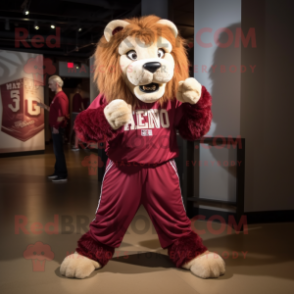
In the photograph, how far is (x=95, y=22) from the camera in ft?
27.9

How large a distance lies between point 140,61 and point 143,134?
0.41 metres

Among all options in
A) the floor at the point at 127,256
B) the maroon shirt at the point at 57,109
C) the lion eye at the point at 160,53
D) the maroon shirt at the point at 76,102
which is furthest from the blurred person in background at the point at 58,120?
the maroon shirt at the point at 76,102

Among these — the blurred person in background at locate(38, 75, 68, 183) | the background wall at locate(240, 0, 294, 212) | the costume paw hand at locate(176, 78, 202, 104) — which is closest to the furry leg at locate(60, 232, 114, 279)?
the costume paw hand at locate(176, 78, 202, 104)

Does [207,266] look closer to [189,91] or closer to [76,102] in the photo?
[189,91]

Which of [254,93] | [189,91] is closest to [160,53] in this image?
[189,91]

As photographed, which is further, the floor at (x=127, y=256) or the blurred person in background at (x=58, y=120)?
the blurred person in background at (x=58, y=120)

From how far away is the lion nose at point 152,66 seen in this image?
6.22 feet

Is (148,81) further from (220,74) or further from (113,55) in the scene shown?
(220,74)

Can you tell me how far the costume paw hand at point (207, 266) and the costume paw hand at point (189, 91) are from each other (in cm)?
92

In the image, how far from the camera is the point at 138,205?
2152mm

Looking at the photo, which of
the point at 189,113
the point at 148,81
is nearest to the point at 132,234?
the point at 189,113

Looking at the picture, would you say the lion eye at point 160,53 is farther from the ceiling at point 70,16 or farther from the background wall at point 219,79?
the ceiling at point 70,16

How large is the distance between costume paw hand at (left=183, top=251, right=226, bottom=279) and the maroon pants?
4cm

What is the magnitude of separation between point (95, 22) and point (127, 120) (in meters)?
7.22
